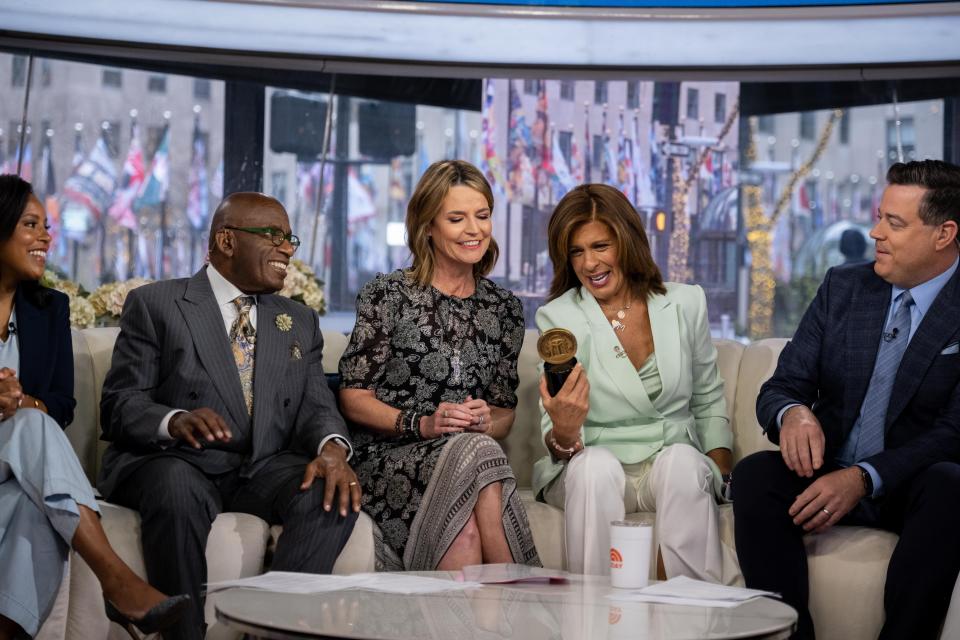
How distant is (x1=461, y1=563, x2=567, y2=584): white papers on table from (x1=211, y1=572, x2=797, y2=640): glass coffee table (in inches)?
4.2

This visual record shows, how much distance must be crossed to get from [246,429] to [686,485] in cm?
126

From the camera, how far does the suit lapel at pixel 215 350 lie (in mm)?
3426

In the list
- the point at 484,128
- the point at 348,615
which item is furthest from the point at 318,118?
the point at 348,615

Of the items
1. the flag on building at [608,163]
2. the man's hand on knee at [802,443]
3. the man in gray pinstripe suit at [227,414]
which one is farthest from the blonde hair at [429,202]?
the flag on building at [608,163]

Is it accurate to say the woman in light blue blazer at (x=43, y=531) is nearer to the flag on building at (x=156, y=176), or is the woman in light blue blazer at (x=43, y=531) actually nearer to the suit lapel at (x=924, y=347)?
the suit lapel at (x=924, y=347)

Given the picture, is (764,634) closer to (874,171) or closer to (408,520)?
(408,520)

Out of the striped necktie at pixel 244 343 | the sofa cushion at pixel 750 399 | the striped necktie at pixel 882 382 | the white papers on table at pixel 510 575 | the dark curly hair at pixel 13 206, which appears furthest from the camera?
the sofa cushion at pixel 750 399

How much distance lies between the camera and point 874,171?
5.86m

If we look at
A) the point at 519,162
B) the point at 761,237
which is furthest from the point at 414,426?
the point at 761,237

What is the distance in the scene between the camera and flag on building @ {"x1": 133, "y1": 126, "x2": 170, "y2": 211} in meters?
5.71

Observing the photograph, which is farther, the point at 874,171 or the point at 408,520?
the point at 874,171

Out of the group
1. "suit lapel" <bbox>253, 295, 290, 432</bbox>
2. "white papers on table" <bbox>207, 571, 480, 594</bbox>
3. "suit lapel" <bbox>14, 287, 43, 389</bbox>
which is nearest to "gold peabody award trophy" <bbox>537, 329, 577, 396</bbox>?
"white papers on table" <bbox>207, 571, 480, 594</bbox>

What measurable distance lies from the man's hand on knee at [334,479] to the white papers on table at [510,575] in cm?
53

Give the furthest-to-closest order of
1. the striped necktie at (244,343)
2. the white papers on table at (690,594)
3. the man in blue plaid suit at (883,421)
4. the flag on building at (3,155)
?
1. the flag on building at (3,155)
2. the striped necktie at (244,343)
3. the man in blue plaid suit at (883,421)
4. the white papers on table at (690,594)
